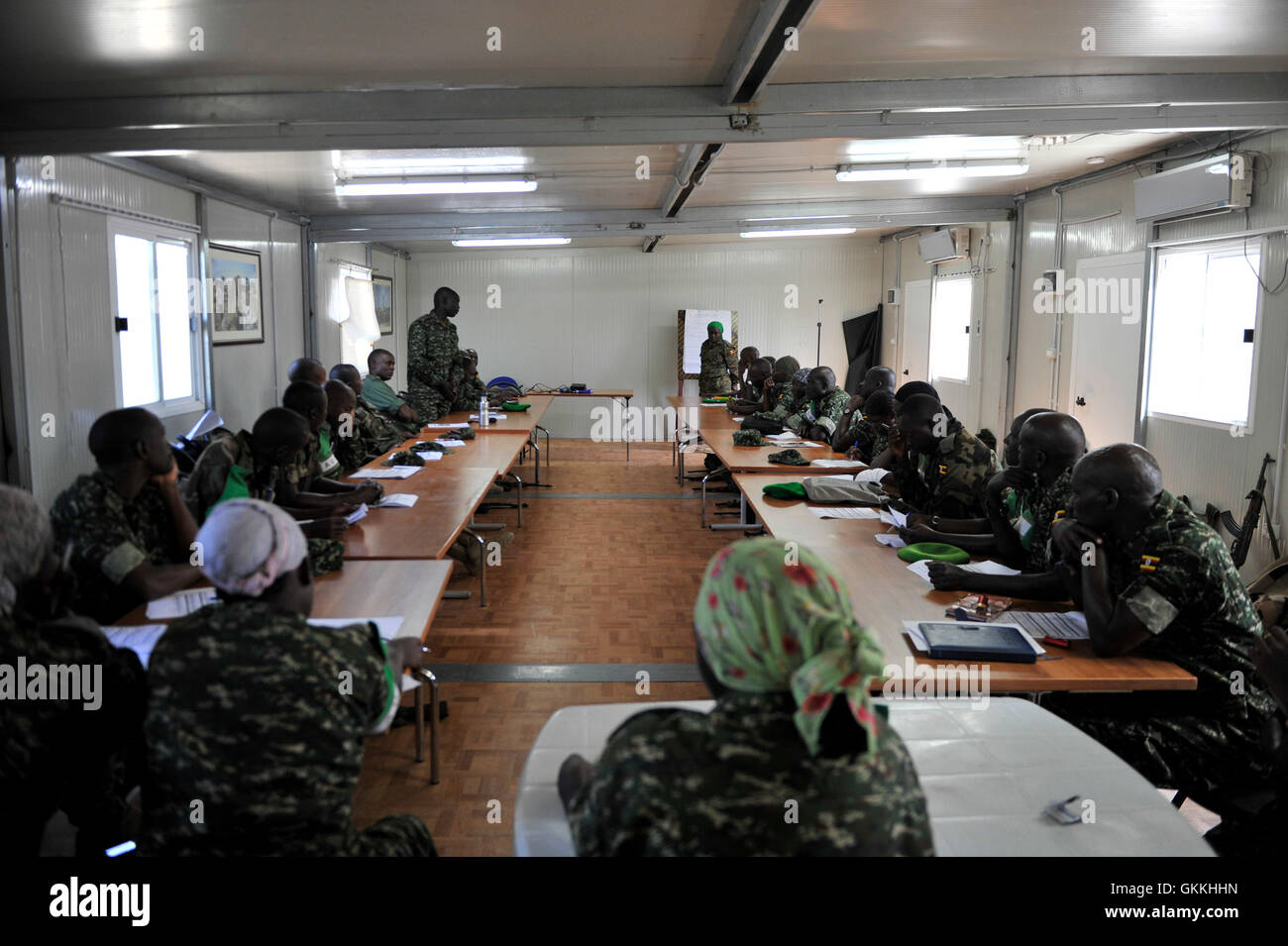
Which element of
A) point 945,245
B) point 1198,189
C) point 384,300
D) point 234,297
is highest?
point 945,245

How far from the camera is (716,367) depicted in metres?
13.1

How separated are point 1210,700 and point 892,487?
287cm

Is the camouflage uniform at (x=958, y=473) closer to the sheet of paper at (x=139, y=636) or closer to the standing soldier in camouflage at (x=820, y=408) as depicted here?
the standing soldier in camouflage at (x=820, y=408)

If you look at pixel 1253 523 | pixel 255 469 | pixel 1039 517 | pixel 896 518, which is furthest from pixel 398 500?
pixel 1253 523

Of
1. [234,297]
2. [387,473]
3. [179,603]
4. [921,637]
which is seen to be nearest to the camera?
[921,637]

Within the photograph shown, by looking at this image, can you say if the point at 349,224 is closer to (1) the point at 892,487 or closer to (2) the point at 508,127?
(2) the point at 508,127

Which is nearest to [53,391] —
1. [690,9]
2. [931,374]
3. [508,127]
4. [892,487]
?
[508,127]

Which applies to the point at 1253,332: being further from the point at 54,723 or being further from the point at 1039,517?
the point at 54,723

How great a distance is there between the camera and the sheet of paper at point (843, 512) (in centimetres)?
479

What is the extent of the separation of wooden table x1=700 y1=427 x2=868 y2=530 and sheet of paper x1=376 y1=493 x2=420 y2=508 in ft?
7.95

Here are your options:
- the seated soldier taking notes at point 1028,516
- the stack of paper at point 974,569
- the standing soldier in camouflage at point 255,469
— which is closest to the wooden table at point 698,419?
the seated soldier taking notes at point 1028,516

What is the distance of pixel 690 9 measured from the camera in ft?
12.3

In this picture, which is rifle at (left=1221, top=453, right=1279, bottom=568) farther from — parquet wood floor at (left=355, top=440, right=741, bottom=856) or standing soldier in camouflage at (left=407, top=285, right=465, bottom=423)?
standing soldier in camouflage at (left=407, top=285, right=465, bottom=423)

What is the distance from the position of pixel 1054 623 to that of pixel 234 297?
7474 mm
